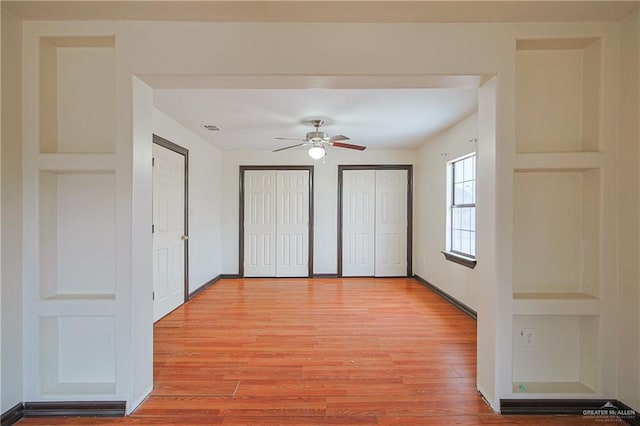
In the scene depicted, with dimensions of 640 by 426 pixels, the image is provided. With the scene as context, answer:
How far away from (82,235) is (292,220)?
374 centimetres

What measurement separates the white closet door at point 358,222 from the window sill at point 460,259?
159 cm

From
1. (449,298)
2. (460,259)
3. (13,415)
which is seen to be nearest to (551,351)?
(460,259)

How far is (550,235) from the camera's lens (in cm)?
201

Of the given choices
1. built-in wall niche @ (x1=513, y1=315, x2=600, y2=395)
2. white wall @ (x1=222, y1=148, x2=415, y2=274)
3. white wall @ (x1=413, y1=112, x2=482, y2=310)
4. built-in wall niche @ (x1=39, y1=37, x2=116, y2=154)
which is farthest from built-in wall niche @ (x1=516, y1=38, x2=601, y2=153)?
white wall @ (x1=222, y1=148, x2=415, y2=274)

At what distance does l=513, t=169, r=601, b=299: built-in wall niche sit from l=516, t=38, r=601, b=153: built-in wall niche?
198 millimetres

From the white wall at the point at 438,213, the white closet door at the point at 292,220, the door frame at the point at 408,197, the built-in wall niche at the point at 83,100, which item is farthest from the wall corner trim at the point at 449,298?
the built-in wall niche at the point at 83,100

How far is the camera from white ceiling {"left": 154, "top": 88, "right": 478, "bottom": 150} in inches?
115

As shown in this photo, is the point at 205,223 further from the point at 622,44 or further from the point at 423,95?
the point at 622,44

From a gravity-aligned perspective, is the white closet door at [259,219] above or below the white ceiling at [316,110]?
below

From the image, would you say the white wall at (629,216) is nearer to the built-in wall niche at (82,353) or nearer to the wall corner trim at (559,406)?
the wall corner trim at (559,406)

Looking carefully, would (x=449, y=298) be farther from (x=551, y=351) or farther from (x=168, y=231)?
(x=168, y=231)

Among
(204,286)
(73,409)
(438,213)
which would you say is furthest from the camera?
(204,286)

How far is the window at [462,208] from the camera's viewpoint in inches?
147

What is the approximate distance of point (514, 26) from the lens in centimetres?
185
